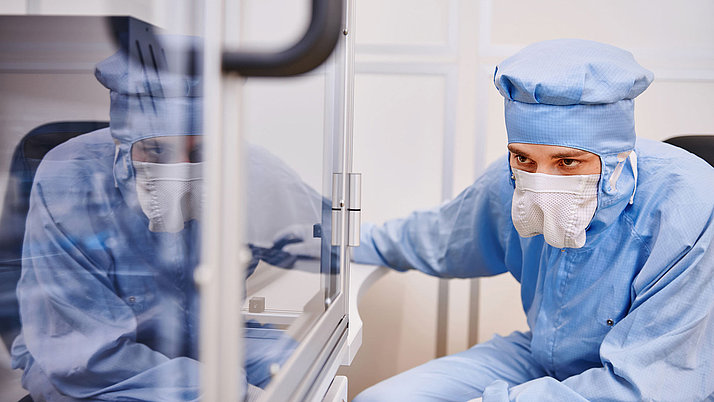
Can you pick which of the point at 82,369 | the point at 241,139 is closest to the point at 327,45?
the point at 241,139

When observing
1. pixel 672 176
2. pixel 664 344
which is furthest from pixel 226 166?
pixel 672 176

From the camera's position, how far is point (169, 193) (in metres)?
0.44

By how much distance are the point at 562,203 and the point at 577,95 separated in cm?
21

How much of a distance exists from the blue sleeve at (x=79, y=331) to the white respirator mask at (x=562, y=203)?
2.65 ft

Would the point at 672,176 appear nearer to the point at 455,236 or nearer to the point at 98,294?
the point at 455,236

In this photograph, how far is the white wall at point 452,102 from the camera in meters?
1.71

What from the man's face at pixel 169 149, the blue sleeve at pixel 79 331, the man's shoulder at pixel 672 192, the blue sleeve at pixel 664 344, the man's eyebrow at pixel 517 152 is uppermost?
the man's eyebrow at pixel 517 152

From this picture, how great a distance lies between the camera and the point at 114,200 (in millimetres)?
475

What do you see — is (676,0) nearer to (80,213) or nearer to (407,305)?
(407,305)

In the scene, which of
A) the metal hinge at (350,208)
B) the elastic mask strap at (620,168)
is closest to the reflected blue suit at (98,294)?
the metal hinge at (350,208)

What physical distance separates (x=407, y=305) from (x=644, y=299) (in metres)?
0.95

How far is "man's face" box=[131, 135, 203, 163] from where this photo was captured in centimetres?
39

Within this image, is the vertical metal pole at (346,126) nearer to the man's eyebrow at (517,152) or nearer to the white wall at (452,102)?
the man's eyebrow at (517,152)

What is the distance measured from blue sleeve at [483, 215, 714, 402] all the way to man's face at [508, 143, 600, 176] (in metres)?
0.19
